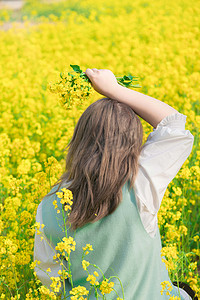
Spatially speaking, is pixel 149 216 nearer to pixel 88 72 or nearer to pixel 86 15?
pixel 88 72

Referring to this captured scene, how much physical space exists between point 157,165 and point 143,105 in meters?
0.29

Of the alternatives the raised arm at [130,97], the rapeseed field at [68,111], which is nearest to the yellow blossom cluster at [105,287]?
the rapeseed field at [68,111]

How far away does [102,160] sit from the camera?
158 cm

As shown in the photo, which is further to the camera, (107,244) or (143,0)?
(143,0)

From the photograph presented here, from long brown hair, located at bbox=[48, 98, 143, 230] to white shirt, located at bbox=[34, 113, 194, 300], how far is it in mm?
49

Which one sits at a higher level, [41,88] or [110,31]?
[110,31]

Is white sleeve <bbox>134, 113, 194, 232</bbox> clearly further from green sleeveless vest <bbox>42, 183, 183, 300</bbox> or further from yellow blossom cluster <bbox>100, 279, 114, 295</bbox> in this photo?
yellow blossom cluster <bbox>100, 279, 114, 295</bbox>

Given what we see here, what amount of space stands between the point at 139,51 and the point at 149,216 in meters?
4.46

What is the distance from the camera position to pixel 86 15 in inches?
434

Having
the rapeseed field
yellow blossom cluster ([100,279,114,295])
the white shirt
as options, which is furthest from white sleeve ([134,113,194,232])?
yellow blossom cluster ([100,279,114,295])

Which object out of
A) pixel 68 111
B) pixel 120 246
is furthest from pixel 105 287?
pixel 68 111

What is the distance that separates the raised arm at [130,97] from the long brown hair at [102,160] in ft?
0.32

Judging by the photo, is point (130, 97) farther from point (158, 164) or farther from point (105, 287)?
point (105, 287)

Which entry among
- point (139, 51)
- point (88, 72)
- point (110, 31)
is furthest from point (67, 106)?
point (110, 31)
